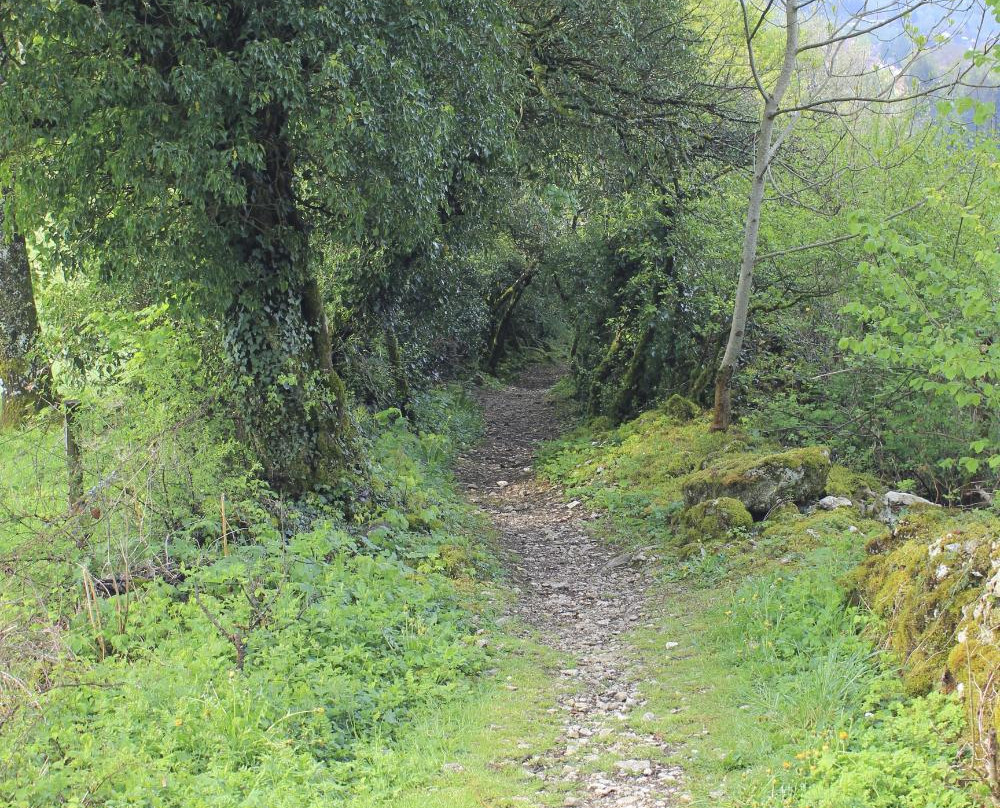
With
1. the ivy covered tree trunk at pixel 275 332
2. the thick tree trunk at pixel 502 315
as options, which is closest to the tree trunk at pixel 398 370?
the ivy covered tree trunk at pixel 275 332

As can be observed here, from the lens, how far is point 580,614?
27.2 feet

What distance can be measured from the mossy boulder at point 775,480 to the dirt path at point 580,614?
56.5 inches

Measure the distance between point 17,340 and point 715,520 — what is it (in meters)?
10.2

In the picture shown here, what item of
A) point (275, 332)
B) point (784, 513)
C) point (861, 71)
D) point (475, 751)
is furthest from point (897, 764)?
point (861, 71)

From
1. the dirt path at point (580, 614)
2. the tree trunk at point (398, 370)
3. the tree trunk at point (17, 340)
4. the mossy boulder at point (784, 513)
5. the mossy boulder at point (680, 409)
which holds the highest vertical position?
the tree trunk at point (17, 340)

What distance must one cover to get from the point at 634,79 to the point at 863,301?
4.60 meters

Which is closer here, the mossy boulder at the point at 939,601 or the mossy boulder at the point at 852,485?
the mossy boulder at the point at 939,601

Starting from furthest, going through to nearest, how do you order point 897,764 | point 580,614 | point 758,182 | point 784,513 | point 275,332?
point 758,182
point 784,513
point 275,332
point 580,614
point 897,764

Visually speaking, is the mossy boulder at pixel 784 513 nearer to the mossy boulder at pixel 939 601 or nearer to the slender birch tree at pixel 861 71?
the mossy boulder at pixel 939 601

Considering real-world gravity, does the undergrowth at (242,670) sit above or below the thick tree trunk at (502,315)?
below

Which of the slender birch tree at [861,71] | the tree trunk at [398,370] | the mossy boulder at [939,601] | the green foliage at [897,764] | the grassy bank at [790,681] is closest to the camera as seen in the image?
the green foliage at [897,764]

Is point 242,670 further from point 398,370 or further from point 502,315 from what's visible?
point 502,315

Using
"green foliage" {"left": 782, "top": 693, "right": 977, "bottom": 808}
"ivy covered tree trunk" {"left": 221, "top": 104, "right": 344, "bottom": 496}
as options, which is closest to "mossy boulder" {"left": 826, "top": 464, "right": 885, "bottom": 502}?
"green foliage" {"left": 782, "top": 693, "right": 977, "bottom": 808}

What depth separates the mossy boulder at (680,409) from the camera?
15.0 metres
